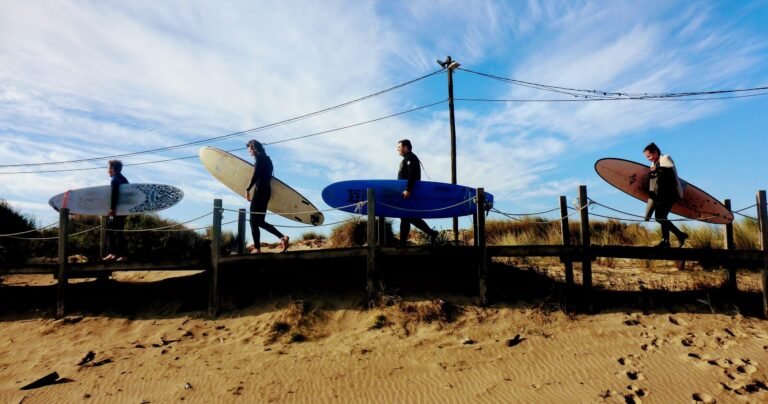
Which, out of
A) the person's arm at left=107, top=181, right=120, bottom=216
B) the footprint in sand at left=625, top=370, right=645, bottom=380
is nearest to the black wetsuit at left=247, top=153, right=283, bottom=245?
the person's arm at left=107, top=181, right=120, bottom=216

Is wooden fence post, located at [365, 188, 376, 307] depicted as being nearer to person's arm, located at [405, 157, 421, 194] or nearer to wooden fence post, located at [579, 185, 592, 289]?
person's arm, located at [405, 157, 421, 194]

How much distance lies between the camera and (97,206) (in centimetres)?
946

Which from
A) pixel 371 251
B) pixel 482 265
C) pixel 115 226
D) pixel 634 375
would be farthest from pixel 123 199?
pixel 634 375

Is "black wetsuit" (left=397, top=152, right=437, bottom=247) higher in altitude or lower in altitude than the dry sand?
higher

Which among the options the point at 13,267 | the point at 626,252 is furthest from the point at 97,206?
the point at 626,252

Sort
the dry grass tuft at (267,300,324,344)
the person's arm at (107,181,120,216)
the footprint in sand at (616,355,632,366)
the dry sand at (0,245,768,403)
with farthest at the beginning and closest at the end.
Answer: the person's arm at (107,181,120,216) → the dry grass tuft at (267,300,324,344) → the footprint in sand at (616,355,632,366) → the dry sand at (0,245,768,403)

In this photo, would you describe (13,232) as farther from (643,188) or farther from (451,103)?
(643,188)

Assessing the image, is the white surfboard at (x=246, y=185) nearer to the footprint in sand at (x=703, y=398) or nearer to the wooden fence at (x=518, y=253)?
the wooden fence at (x=518, y=253)

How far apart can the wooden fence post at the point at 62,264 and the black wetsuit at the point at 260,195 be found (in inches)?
131

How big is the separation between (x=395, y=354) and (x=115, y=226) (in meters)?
5.50

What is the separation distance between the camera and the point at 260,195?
7594 mm

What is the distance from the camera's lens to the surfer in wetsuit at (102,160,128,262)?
8211 millimetres

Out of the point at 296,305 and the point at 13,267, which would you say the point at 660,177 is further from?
the point at 13,267

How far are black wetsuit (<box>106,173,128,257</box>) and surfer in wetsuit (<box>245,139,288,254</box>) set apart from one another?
2.31m
